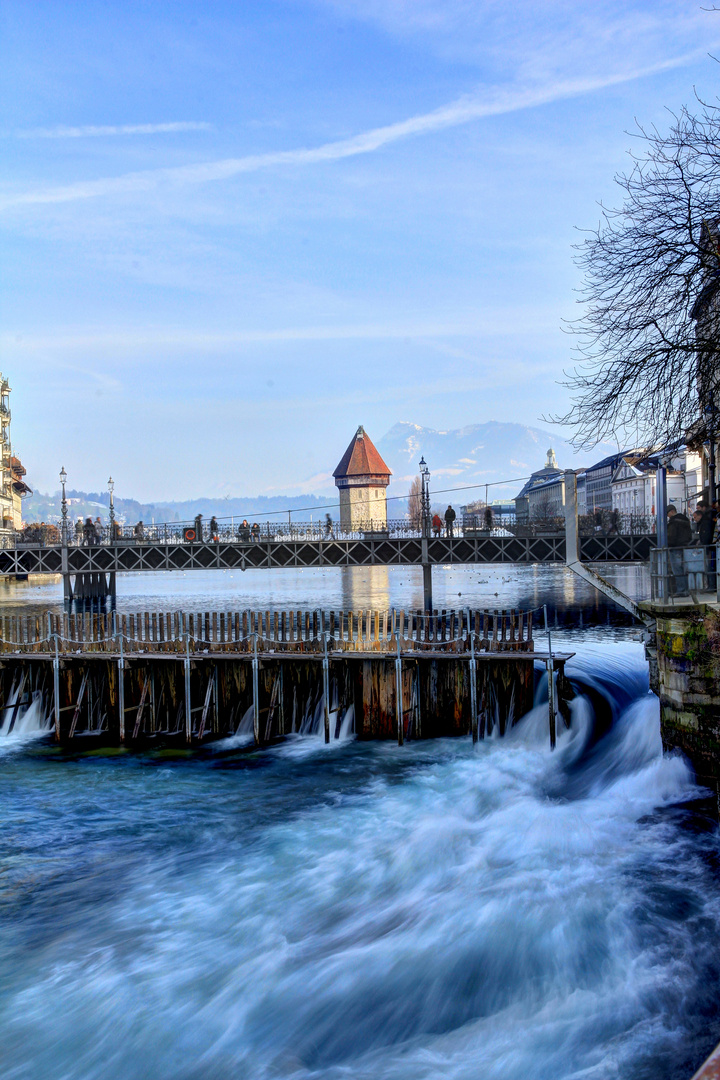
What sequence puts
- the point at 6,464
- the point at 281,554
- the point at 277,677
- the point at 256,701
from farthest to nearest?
the point at 6,464 < the point at 281,554 < the point at 277,677 < the point at 256,701

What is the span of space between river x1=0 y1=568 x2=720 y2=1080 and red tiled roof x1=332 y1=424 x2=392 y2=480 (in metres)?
147

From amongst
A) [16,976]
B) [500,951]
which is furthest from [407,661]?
[16,976]

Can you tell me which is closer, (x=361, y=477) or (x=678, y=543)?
(x=678, y=543)

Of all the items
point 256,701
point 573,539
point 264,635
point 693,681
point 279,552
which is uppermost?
point 279,552

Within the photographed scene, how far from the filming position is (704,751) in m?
16.3

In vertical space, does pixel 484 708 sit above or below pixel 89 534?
below

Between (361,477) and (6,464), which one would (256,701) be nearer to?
(6,464)

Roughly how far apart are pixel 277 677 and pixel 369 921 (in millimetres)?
11423

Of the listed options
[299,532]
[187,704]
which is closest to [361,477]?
[299,532]

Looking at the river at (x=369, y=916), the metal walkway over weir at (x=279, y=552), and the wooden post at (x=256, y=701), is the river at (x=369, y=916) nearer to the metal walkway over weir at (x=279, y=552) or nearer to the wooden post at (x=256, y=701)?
the wooden post at (x=256, y=701)

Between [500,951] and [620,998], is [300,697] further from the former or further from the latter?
[620,998]

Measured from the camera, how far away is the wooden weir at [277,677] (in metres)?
22.5

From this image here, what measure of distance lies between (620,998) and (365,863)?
5.09 meters

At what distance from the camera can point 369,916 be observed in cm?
1302
